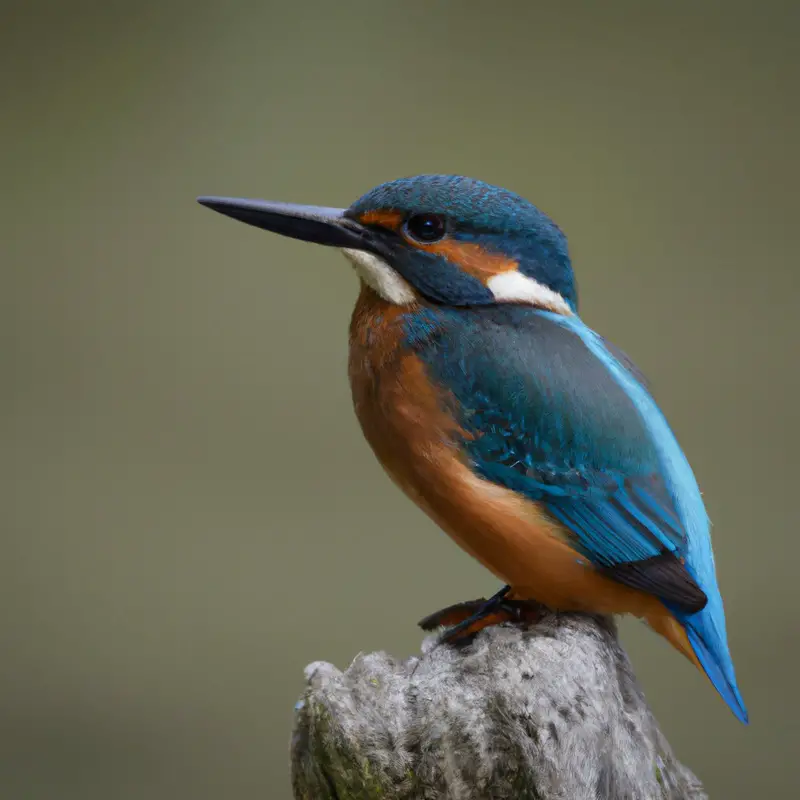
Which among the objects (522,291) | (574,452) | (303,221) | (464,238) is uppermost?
(303,221)

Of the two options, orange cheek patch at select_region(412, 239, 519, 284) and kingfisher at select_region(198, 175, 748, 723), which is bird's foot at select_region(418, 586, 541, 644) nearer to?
kingfisher at select_region(198, 175, 748, 723)

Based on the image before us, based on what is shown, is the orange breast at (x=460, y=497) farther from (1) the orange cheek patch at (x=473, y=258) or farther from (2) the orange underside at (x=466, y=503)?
(1) the orange cheek patch at (x=473, y=258)

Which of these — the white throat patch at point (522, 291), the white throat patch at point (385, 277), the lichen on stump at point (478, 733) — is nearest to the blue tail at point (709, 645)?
the lichen on stump at point (478, 733)

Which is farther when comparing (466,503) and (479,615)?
(479,615)

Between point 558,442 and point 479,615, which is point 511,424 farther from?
point 479,615

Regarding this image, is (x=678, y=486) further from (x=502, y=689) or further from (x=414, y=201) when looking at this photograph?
(x=414, y=201)

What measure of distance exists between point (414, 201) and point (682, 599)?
72cm

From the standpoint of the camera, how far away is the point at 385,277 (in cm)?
164

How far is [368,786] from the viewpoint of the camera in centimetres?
132

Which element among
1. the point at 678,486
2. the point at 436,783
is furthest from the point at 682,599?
the point at 436,783

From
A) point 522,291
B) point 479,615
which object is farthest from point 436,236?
point 479,615

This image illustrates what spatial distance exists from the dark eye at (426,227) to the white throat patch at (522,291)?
0.37 feet

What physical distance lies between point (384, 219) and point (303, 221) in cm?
13

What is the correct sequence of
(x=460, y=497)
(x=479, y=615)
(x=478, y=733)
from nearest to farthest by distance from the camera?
(x=478, y=733)
(x=460, y=497)
(x=479, y=615)
